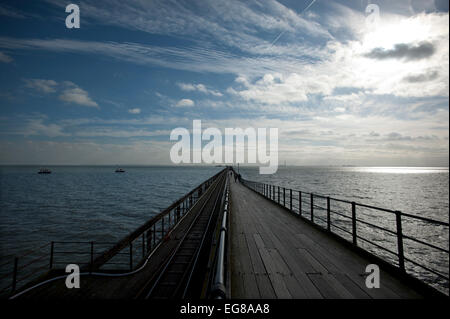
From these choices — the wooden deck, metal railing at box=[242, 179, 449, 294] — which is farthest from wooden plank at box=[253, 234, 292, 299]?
metal railing at box=[242, 179, 449, 294]

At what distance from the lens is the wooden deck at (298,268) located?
13.4ft

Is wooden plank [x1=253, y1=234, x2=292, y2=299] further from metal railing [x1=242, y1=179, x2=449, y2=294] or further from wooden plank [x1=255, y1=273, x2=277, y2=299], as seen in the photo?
metal railing [x1=242, y1=179, x2=449, y2=294]

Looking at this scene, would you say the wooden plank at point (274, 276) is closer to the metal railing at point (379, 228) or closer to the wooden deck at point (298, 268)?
the wooden deck at point (298, 268)

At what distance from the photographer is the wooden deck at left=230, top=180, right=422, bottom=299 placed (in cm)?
409

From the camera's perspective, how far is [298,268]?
5090mm

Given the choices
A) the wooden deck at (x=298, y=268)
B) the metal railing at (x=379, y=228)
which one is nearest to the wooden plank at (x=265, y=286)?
the wooden deck at (x=298, y=268)

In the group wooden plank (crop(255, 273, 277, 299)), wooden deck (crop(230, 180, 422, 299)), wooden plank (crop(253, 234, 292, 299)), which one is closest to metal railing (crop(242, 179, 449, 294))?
wooden deck (crop(230, 180, 422, 299))

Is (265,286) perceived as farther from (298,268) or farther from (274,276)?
(298,268)

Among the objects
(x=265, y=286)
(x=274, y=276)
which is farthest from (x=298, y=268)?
(x=265, y=286)

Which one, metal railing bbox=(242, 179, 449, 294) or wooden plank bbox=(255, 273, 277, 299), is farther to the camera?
metal railing bbox=(242, 179, 449, 294)

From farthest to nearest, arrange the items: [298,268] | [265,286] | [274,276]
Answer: [298,268] → [274,276] → [265,286]

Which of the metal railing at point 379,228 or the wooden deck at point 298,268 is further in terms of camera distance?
the metal railing at point 379,228
